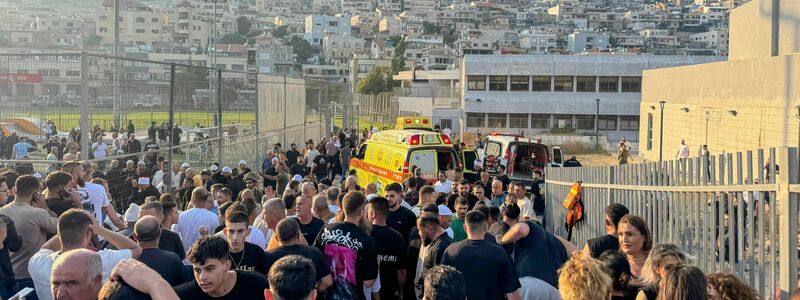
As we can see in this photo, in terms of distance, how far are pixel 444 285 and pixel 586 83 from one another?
2348 inches

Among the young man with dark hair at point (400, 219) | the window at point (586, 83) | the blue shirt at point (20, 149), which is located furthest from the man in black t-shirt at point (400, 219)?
the window at point (586, 83)

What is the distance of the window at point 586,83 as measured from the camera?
6275 cm

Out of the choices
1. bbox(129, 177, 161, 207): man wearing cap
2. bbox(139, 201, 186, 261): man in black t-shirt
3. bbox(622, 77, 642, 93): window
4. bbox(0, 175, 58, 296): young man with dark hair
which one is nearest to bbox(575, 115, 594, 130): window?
bbox(622, 77, 642, 93): window

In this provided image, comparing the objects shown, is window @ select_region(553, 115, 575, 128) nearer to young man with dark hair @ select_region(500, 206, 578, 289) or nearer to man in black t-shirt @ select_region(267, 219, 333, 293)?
young man with dark hair @ select_region(500, 206, 578, 289)

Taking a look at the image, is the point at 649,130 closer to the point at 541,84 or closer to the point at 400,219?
the point at 541,84

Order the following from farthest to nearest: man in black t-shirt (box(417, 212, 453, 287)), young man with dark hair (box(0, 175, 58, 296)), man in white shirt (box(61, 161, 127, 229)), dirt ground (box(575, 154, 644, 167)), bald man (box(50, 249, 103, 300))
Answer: dirt ground (box(575, 154, 644, 167)) → man in white shirt (box(61, 161, 127, 229)) → man in black t-shirt (box(417, 212, 453, 287)) → young man with dark hair (box(0, 175, 58, 296)) → bald man (box(50, 249, 103, 300))

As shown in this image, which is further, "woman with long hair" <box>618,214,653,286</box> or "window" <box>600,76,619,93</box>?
"window" <box>600,76,619,93</box>

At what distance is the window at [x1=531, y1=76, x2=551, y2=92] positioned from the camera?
62.8 m

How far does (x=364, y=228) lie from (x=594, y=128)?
5693cm

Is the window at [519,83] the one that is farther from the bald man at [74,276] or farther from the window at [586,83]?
the bald man at [74,276]

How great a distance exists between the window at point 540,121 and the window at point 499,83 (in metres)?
3.14

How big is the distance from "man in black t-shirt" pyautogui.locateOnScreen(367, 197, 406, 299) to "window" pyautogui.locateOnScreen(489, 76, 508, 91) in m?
54.9

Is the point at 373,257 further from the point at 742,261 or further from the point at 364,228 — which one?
the point at 742,261

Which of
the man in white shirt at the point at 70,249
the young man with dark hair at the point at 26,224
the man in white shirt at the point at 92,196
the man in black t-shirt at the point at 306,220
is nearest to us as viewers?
the man in white shirt at the point at 70,249
